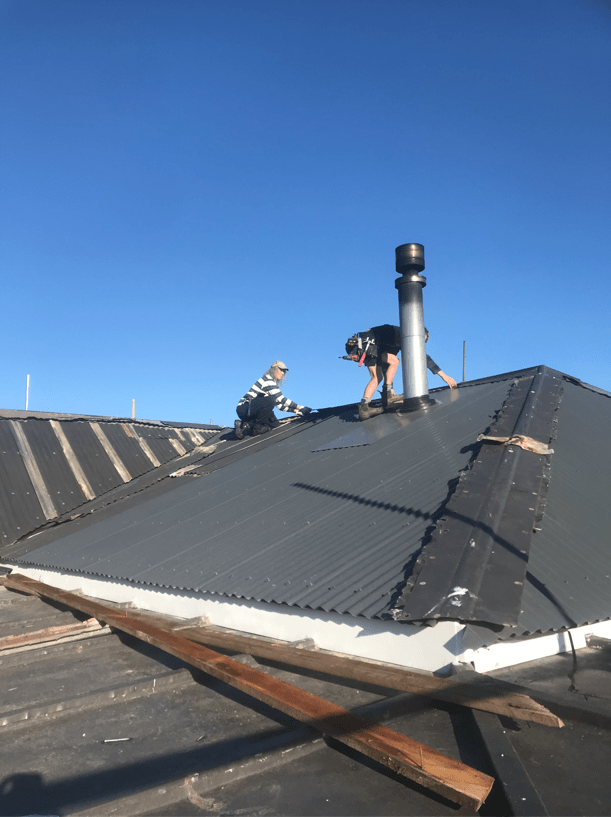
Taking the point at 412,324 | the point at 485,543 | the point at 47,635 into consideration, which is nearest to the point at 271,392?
the point at 412,324

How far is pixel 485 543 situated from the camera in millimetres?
4555

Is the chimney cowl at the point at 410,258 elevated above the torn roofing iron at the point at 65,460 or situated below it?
above

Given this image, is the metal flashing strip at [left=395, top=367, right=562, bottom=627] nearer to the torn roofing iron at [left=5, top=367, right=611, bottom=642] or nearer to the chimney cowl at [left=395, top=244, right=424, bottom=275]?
the torn roofing iron at [left=5, top=367, right=611, bottom=642]

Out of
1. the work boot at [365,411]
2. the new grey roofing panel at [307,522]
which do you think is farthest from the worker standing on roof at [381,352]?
the new grey roofing panel at [307,522]

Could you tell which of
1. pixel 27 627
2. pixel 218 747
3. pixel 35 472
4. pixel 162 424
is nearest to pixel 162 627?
pixel 27 627

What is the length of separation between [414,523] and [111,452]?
10.5m

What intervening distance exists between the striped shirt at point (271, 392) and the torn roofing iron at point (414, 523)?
5.81ft

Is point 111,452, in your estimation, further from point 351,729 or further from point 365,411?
point 351,729

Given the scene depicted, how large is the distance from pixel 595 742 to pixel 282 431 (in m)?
9.39

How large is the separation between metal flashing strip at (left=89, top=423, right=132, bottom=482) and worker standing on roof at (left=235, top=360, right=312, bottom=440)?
8.80ft

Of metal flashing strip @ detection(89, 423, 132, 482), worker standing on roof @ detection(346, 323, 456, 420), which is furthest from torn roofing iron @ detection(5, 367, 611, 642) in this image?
metal flashing strip @ detection(89, 423, 132, 482)

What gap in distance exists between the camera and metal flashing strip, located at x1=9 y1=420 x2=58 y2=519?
39.1ft

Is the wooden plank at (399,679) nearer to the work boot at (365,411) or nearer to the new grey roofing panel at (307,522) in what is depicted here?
the new grey roofing panel at (307,522)

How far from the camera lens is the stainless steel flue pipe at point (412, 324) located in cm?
1016
